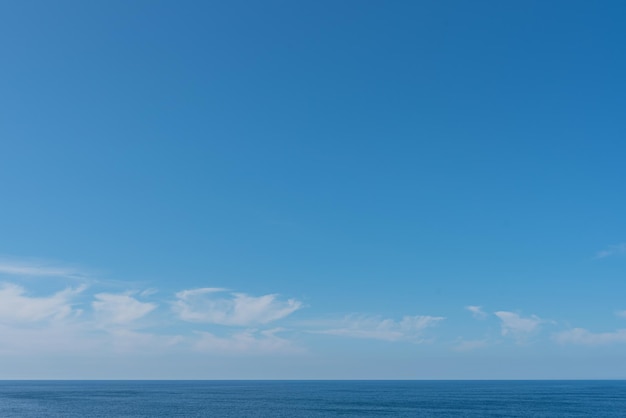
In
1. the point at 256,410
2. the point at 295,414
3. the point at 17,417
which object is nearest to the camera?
the point at 17,417

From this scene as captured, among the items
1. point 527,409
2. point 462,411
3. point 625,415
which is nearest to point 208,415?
point 462,411

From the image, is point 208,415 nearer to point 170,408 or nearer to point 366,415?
point 170,408

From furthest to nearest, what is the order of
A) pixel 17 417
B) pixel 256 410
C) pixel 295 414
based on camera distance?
1. pixel 256 410
2. pixel 295 414
3. pixel 17 417

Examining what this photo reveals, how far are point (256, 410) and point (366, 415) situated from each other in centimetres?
2859

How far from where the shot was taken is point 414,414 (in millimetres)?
114875

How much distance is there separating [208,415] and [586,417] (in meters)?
77.2

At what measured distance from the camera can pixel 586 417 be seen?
110 meters

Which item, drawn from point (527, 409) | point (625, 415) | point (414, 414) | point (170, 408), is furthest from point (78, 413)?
point (625, 415)

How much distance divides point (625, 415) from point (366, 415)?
5418cm

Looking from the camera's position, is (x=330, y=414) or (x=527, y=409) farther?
(x=527, y=409)

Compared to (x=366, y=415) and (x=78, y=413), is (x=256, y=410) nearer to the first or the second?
(x=366, y=415)

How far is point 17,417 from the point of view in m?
108

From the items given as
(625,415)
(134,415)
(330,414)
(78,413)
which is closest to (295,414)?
(330,414)

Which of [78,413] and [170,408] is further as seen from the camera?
[170,408]
